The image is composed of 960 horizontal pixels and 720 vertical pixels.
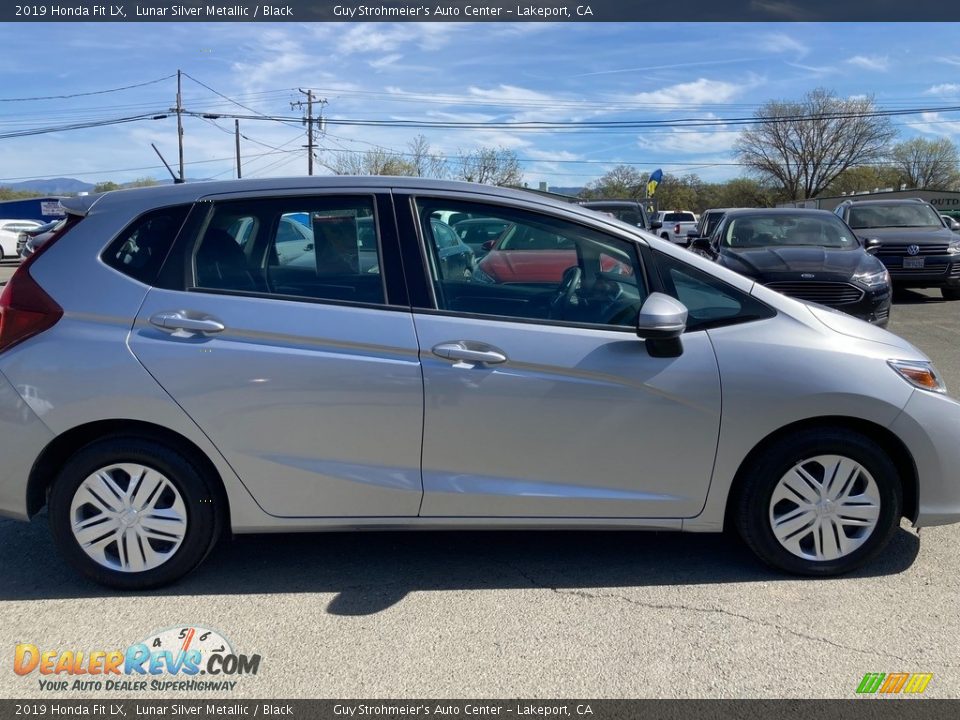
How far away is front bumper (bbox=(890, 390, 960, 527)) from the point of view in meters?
3.36

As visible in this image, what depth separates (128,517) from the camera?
335cm

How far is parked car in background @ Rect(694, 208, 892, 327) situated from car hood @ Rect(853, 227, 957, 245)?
290cm

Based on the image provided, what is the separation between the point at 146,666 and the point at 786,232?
374 inches

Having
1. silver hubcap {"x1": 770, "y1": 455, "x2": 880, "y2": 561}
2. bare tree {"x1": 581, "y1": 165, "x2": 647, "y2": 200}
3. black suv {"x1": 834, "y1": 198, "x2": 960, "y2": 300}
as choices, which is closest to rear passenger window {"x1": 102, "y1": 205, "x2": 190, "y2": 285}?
silver hubcap {"x1": 770, "y1": 455, "x2": 880, "y2": 561}

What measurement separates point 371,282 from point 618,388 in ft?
3.69

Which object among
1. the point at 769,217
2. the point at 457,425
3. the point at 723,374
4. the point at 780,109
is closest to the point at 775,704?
the point at 723,374

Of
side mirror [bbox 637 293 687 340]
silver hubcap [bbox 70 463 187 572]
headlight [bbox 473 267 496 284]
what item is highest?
headlight [bbox 473 267 496 284]

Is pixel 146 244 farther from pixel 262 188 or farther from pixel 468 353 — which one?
pixel 468 353

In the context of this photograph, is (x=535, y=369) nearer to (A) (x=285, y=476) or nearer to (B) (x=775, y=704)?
(A) (x=285, y=476)

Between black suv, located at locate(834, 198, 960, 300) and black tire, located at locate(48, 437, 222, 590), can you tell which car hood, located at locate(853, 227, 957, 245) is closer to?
black suv, located at locate(834, 198, 960, 300)

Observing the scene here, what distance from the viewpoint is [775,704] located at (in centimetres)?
264

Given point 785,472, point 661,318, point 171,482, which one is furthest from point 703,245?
point 171,482

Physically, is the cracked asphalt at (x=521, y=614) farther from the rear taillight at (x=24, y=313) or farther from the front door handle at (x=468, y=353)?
the rear taillight at (x=24, y=313)

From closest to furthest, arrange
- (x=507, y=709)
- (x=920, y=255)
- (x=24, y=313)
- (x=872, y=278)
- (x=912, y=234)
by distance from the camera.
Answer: (x=507, y=709)
(x=24, y=313)
(x=872, y=278)
(x=920, y=255)
(x=912, y=234)
